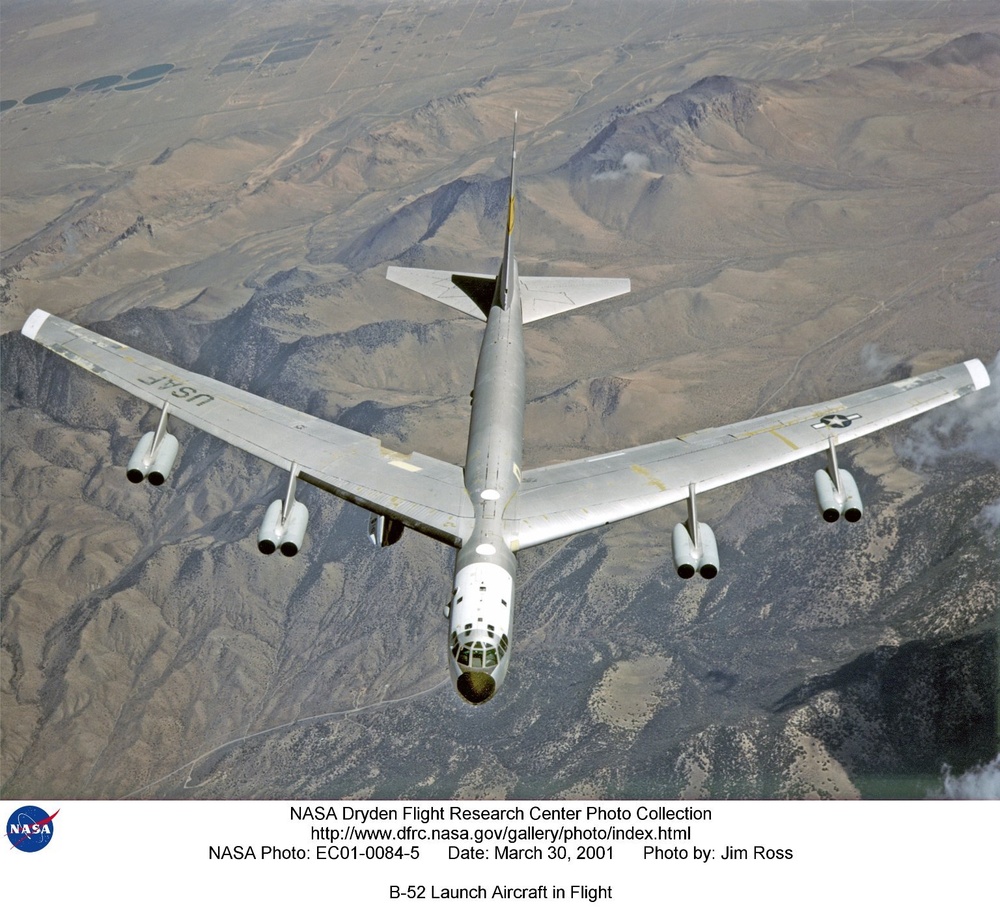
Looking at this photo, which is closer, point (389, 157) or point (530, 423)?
point (530, 423)

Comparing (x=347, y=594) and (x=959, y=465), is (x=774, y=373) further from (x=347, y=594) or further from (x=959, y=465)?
(x=347, y=594)

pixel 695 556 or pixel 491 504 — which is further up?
pixel 491 504

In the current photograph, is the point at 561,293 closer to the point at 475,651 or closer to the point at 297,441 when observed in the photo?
the point at 297,441

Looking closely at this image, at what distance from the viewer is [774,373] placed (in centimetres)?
9631

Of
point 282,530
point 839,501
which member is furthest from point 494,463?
point 839,501

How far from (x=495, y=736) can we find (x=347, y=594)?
2359 cm

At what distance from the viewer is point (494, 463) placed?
40281 mm

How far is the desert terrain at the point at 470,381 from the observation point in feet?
178

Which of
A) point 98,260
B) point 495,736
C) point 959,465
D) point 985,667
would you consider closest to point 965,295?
point 959,465

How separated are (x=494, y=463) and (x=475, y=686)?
10786mm

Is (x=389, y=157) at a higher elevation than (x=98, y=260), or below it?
higher

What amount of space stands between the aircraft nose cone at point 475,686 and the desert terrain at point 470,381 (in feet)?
61.3
